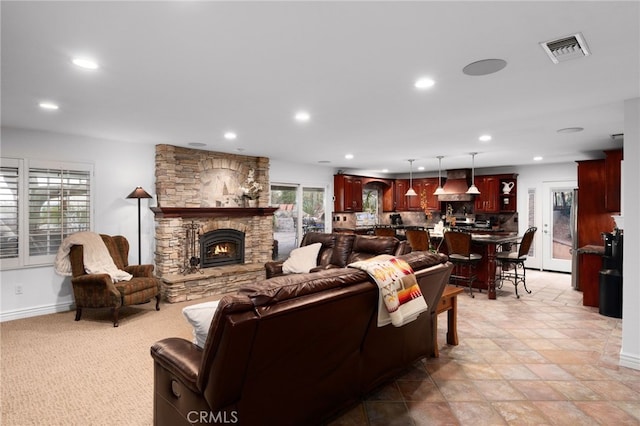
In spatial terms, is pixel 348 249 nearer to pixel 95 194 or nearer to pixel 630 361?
pixel 630 361

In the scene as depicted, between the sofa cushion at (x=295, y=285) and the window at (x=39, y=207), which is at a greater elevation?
the window at (x=39, y=207)

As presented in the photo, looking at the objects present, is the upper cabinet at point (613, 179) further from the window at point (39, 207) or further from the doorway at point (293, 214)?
the window at point (39, 207)

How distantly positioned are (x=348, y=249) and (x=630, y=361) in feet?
10.8

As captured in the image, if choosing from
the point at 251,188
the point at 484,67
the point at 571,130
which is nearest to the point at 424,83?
the point at 484,67

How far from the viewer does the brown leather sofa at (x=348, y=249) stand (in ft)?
16.3

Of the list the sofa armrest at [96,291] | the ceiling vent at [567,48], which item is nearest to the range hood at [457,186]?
the ceiling vent at [567,48]

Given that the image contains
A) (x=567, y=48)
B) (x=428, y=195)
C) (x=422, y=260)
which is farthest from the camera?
(x=428, y=195)

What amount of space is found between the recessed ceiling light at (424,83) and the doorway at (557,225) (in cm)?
654

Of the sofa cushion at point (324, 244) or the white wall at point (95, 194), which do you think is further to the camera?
the sofa cushion at point (324, 244)

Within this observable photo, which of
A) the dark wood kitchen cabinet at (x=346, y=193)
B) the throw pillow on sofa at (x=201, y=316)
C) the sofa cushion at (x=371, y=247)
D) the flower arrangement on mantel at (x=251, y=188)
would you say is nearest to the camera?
the throw pillow on sofa at (x=201, y=316)

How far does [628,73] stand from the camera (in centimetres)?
261

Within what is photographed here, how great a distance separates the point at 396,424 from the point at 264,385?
1063 millimetres

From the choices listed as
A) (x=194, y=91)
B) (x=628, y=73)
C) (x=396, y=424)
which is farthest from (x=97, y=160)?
(x=628, y=73)

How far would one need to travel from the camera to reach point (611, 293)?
4.60 m
